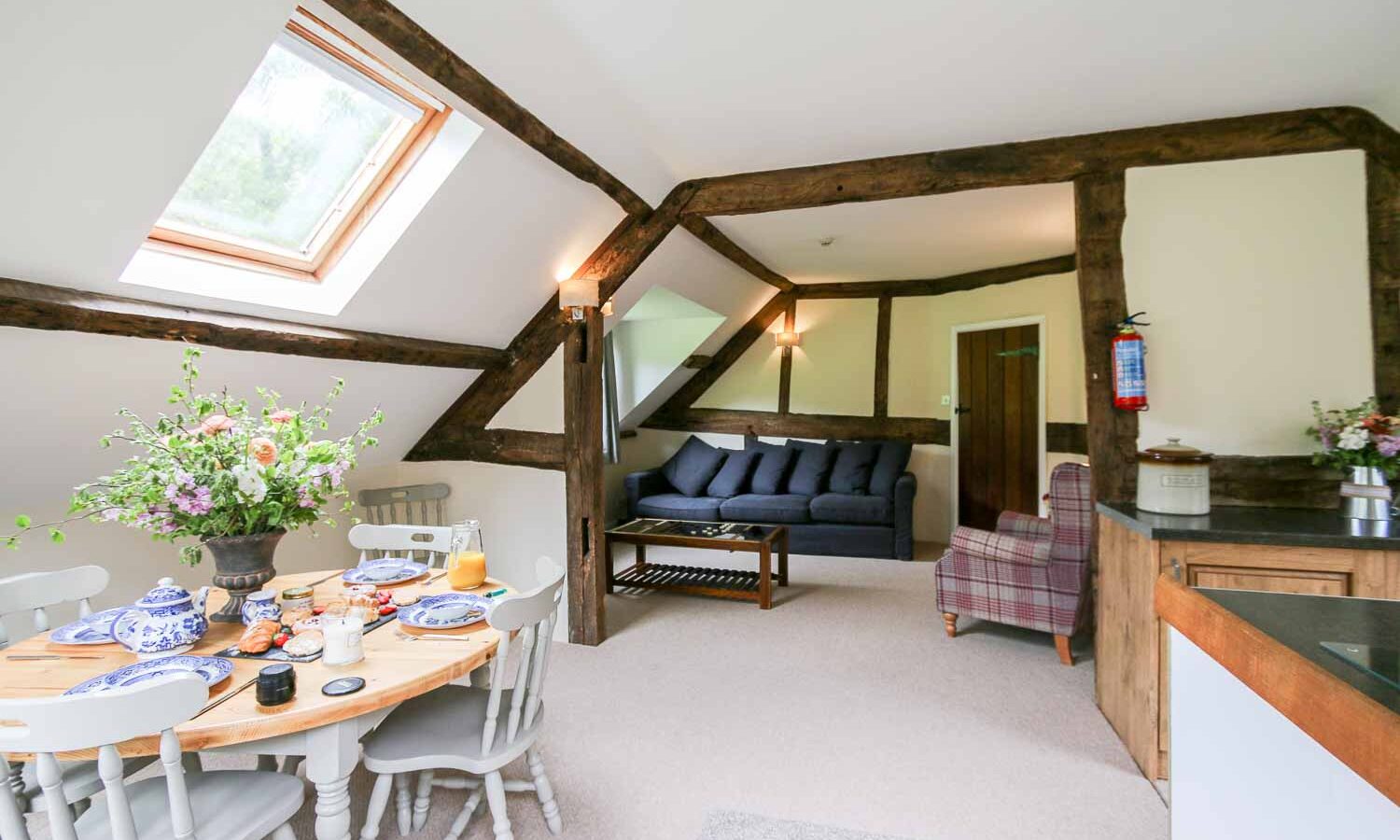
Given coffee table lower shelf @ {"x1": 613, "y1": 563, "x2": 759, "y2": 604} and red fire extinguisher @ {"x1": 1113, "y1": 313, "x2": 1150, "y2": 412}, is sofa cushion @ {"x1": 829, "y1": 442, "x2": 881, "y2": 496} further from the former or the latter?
red fire extinguisher @ {"x1": 1113, "y1": 313, "x2": 1150, "y2": 412}

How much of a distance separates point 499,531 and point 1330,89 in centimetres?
439

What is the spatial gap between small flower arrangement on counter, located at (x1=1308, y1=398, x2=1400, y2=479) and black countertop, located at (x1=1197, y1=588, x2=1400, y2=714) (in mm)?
1852

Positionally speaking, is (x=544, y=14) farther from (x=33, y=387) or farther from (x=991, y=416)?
(x=991, y=416)

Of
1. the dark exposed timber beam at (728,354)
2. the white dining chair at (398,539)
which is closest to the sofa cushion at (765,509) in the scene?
the dark exposed timber beam at (728,354)

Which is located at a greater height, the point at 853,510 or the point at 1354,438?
the point at 1354,438

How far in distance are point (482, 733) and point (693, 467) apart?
16.0 ft

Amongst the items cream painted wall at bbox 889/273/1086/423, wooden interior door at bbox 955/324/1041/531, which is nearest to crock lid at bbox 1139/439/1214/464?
cream painted wall at bbox 889/273/1086/423

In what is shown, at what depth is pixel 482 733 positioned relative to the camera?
1.97 m

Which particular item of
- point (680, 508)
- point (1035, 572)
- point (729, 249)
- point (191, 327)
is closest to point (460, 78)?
point (191, 327)

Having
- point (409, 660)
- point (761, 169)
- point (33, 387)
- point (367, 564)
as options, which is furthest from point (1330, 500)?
point (33, 387)

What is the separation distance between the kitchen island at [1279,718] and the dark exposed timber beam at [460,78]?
A: 241cm

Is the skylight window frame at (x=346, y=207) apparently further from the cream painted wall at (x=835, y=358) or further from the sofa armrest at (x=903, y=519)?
the cream painted wall at (x=835, y=358)

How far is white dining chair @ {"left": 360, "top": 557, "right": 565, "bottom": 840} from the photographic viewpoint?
6.09ft

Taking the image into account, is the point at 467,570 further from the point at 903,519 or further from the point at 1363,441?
the point at 903,519
